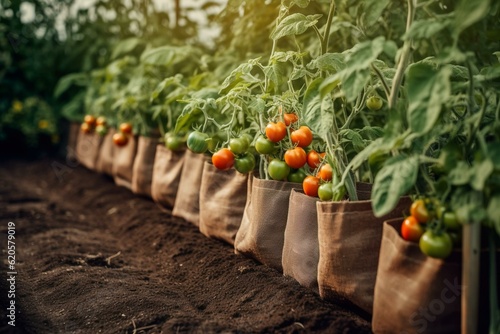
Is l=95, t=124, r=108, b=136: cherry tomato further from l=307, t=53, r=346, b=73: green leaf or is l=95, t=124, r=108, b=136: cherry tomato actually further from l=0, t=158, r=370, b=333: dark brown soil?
l=307, t=53, r=346, b=73: green leaf

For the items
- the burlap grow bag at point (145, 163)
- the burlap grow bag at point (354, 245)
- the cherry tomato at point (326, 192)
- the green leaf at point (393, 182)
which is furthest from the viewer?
the burlap grow bag at point (145, 163)

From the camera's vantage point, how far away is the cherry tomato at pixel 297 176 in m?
2.18

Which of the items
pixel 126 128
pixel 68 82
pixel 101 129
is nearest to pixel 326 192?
pixel 126 128

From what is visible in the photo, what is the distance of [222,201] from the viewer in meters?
2.59

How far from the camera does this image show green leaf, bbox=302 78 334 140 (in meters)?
1.83

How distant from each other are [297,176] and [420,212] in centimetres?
69

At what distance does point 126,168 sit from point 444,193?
272cm

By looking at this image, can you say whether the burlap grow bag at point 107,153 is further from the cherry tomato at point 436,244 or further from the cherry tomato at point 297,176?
the cherry tomato at point 436,244

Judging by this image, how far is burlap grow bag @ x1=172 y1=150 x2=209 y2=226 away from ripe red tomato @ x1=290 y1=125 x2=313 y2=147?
83cm

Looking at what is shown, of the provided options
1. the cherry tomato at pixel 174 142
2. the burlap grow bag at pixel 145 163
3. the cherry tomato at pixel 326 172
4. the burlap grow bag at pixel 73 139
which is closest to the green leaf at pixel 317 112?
the cherry tomato at pixel 326 172

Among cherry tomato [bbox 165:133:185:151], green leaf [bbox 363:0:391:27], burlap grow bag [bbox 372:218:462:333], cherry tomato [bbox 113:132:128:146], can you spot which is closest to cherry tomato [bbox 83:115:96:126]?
cherry tomato [bbox 113:132:128:146]

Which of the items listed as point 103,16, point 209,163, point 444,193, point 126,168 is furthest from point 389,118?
point 103,16

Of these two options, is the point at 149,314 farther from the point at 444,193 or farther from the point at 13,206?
the point at 13,206

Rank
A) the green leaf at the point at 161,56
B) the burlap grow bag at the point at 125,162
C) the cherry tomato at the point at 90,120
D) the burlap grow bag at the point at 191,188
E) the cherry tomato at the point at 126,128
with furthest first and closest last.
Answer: the cherry tomato at the point at 90,120 < the burlap grow bag at the point at 125,162 < the cherry tomato at the point at 126,128 < the green leaf at the point at 161,56 < the burlap grow bag at the point at 191,188
